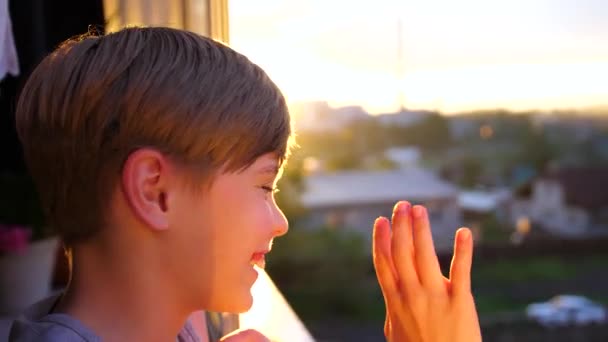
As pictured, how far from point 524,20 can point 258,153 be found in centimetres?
692

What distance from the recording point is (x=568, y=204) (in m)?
8.20

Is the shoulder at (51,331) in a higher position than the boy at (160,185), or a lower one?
lower

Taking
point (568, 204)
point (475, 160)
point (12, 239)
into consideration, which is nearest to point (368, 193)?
point (475, 160)

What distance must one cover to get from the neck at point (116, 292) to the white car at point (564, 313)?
853cm

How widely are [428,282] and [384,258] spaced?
0.13ft

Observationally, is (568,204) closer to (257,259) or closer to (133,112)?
(257,259)

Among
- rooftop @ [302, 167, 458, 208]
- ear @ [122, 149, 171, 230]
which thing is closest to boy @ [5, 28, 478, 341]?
ear @ [122, 149, 171, 230]

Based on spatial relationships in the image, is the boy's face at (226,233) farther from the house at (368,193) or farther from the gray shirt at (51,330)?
the house at (368,193)

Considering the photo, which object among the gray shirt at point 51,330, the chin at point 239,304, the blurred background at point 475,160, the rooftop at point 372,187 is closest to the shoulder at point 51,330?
the gray shirt at point 51,330

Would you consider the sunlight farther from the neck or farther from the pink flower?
the pink flower

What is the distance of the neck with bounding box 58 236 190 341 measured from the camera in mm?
668

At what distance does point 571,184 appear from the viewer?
27.9 feet

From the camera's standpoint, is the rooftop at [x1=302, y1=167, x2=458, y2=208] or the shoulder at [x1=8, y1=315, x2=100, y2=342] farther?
the rooftop at [x1=302, y1=167, x2=458, y2=208]

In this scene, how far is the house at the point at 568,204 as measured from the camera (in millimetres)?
8180
